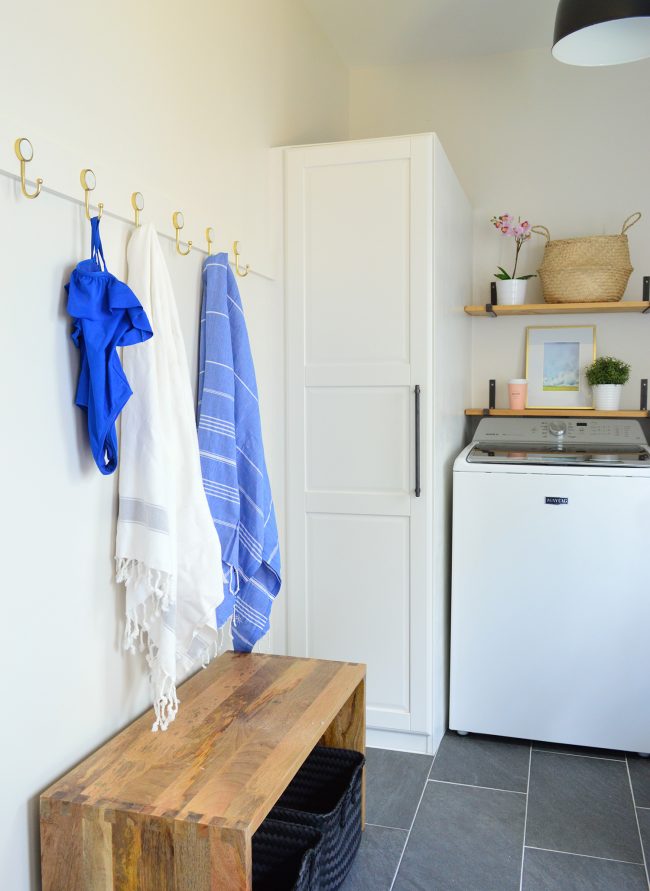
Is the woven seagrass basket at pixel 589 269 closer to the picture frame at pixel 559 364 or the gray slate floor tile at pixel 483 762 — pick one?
the picture frame at pixel 559 364

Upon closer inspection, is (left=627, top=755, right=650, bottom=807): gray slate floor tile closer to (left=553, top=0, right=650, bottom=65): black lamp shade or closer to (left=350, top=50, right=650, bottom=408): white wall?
(left=350, top=50, right=650, bottom=408): white wall

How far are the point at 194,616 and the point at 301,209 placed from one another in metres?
1.42

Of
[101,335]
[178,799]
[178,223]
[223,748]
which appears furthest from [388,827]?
[178,223]

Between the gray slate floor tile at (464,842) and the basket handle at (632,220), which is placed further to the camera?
the basket handle at (632,220)

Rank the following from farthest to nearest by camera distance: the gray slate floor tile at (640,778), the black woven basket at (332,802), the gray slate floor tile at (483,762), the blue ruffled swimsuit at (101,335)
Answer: the gray slate floor tile at (483,762) < the gray slate floor tile at (640,778) < the black woven basket at (332,802) < the blue ruffled swimsuit at (101,335)

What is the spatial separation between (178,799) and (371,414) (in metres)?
1.44

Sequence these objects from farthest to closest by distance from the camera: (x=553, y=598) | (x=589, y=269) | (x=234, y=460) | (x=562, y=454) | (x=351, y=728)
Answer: (x=589, y=269) → (x=562, y=454) → (x=553, y=598) → (x=351, y=728) → (x=234, y=460)

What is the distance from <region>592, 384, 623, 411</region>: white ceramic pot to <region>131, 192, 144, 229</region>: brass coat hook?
2.04 meters

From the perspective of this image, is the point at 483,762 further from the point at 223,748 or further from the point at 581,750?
the point at 223,748

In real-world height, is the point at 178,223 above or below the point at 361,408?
above

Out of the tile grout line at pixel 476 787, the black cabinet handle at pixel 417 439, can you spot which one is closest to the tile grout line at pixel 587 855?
the tile grout line at pixel 476 787

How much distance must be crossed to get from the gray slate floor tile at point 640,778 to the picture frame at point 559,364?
4.34ft

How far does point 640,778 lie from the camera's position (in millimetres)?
2557

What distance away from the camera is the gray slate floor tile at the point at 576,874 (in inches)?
79.2
